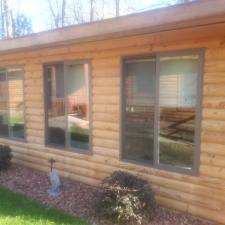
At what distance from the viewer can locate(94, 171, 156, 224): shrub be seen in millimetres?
3584

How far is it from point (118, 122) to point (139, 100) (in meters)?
0.49

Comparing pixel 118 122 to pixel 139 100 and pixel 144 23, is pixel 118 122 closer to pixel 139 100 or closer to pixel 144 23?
pixel 139 100

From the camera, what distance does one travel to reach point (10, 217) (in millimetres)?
3908

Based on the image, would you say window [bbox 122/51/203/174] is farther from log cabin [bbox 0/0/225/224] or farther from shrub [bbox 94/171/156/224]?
shrub [bbox 94/171/156/224]

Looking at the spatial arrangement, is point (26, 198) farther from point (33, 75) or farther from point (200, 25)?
point (200, 25)

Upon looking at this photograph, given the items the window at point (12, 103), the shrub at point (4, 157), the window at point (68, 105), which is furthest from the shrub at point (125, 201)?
the window at point (12, 103)

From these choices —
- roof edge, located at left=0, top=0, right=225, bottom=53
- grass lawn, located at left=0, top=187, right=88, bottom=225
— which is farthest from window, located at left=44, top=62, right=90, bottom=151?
grass lawn, located at left=0, top=187, right=88, bottom=225

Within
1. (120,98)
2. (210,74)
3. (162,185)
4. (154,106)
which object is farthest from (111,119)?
(210,74)

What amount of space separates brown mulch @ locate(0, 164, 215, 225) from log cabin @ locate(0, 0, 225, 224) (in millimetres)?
161

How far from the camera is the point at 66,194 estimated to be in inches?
185

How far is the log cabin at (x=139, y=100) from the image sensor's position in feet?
11.6

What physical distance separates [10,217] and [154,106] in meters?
2.39

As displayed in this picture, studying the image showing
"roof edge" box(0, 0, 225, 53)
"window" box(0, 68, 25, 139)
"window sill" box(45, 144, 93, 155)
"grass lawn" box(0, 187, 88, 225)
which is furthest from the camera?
"window" box(0, 68, 25, 139)

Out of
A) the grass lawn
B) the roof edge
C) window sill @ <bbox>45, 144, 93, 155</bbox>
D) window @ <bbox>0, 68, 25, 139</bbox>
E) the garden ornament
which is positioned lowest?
the grass lawn
